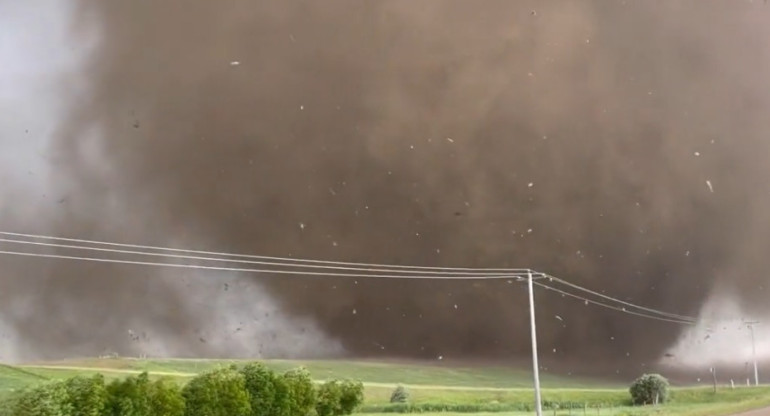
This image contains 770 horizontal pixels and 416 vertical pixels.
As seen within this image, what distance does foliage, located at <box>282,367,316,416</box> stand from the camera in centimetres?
2433

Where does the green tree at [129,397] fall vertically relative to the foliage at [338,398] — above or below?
above

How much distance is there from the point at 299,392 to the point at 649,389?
2563 cm

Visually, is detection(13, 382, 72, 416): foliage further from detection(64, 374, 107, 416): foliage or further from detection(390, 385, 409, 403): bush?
detection(390, 385, 409, 403): bush

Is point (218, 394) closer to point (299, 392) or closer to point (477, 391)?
point (299, 392)

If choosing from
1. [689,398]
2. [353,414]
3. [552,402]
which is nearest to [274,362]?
[353,414]

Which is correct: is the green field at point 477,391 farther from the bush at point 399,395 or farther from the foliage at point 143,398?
the foliage at point 143,398

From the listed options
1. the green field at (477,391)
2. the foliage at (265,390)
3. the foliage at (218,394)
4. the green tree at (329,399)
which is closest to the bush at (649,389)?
the green field at (477,391)

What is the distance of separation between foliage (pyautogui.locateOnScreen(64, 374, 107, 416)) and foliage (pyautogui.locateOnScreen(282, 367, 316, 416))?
9216 mm

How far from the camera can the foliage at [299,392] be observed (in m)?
24.3

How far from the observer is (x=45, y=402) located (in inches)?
561

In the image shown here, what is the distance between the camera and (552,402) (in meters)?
41.4

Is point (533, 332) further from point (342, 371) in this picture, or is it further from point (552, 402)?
point (342, 371)

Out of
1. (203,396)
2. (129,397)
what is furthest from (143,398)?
(203,396)

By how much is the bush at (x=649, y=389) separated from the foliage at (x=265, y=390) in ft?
84.9
